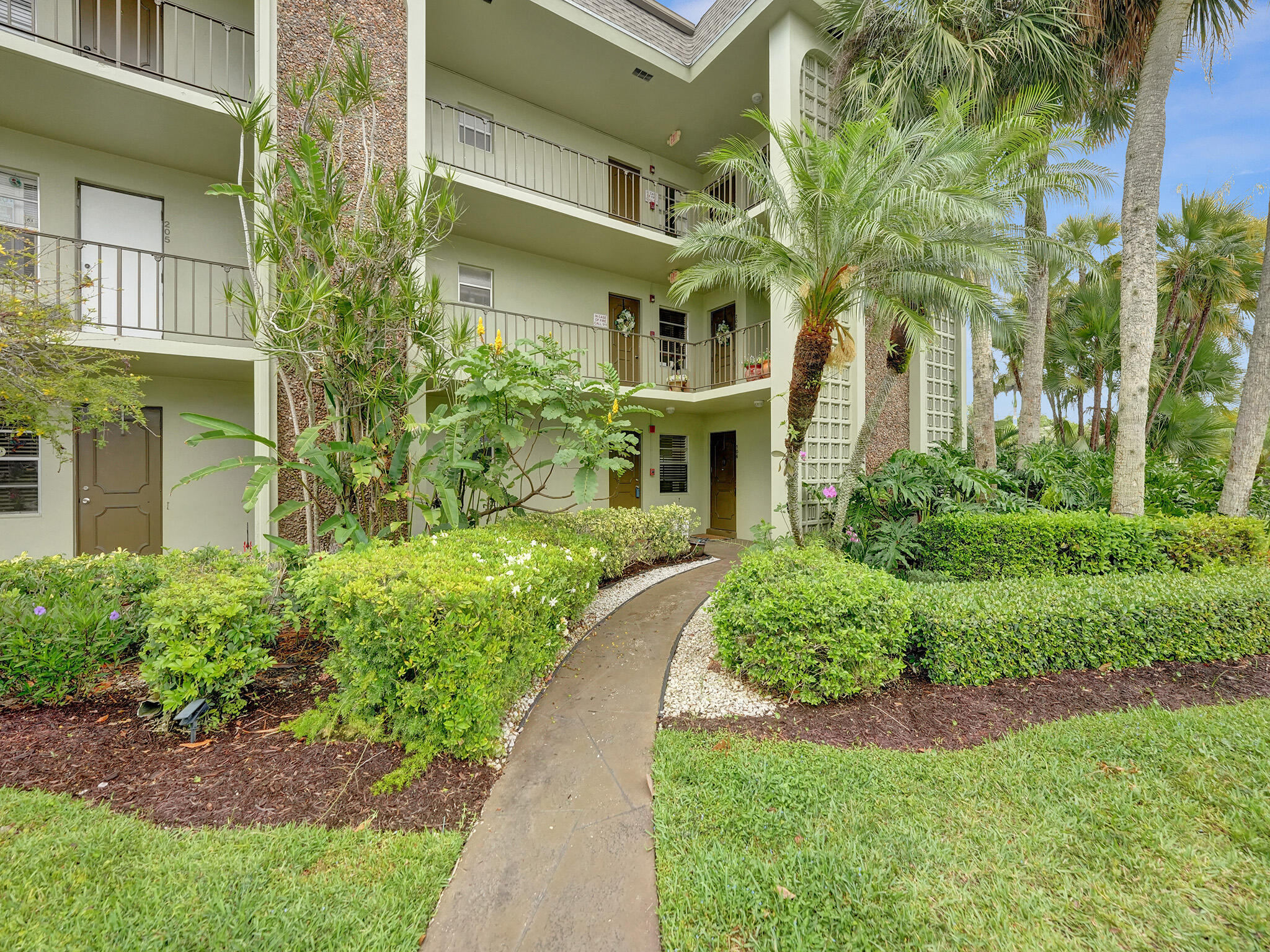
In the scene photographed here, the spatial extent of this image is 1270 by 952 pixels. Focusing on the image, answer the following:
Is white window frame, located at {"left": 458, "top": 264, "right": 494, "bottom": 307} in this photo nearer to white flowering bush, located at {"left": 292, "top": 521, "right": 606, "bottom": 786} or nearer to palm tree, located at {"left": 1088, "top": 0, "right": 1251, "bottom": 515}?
white flowering bush, located at {"left": 292, "top": 521, "right": 606, "bottom": 786}

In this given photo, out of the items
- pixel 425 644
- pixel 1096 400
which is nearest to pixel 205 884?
pixel 425 644

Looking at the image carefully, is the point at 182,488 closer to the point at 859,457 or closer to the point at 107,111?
the point at 107,111

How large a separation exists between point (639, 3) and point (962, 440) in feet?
38.5

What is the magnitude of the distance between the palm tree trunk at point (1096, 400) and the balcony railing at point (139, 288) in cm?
1826

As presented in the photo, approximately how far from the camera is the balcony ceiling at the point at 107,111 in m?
5.73

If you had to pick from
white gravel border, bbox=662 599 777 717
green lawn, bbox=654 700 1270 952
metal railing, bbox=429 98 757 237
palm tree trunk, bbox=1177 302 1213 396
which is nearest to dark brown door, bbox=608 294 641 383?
metal railing, bbox=429 98 757 237

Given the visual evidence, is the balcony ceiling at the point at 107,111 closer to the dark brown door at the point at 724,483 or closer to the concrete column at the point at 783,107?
the concrete column at the point at 783,107

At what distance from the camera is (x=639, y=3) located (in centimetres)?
1050

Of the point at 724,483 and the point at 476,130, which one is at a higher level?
the point at 476,130

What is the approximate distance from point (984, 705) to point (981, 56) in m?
9.59

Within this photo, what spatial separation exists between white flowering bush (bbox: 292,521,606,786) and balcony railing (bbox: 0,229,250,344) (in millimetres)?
Answer: 4959

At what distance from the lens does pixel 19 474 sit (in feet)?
23.0

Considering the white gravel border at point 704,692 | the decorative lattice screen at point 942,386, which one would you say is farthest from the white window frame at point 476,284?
the decorative lattice screen at point 942,386

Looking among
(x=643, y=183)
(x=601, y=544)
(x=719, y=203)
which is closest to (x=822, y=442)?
(x=719, y=203)
